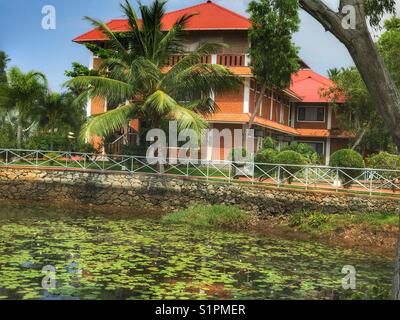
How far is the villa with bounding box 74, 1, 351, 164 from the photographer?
86.3ft

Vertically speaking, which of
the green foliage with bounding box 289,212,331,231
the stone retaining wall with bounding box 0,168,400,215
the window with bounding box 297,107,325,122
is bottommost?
the green foliage with bounding box 289,212,331,231

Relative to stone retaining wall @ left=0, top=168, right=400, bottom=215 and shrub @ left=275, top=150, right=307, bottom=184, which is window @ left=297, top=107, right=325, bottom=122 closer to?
shrub @ left=275, top=150, right=307, bottom=184

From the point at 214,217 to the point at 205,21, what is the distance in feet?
49.1

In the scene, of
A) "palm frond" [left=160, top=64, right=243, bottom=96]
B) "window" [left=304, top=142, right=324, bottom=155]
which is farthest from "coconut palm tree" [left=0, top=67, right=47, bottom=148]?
"window" [left=304, top=142, right=324, bottom=155]

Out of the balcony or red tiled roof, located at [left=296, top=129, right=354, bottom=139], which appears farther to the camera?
red tiled roof, located at [left=296, top=129, right=354, bottom=139]

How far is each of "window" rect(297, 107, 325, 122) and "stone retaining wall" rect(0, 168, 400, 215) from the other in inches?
785

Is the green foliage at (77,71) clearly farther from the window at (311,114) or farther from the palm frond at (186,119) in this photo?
the window at (311,114)

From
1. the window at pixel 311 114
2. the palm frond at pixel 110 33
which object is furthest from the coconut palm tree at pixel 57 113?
the window at pixel 311 114

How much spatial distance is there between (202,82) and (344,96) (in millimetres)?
15453

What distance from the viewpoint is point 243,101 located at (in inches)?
1043

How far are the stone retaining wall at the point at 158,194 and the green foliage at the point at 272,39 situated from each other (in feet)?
23.8

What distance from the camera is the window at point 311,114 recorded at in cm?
3606

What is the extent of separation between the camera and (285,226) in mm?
16125
